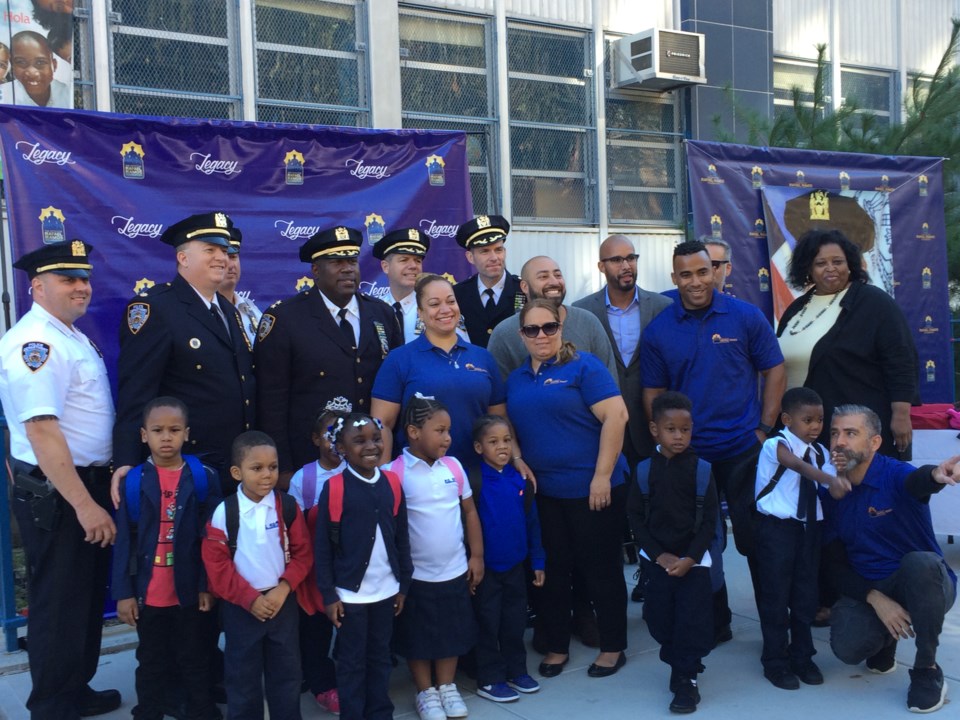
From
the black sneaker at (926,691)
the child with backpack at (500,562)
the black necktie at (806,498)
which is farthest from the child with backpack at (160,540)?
→ the black sneaker at (926,691)

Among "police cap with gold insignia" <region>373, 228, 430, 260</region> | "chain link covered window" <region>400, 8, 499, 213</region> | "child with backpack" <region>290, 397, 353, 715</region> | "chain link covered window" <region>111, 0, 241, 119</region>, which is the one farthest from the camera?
"chain link covered window" <region>400, 8, 499, 213</region>

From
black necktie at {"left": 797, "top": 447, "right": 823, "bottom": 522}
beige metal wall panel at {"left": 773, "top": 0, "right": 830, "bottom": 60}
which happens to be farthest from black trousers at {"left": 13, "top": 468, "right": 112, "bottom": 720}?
beige metal wall panel at {"left": 773, "top": 0, "right": 830, "bottom": 60}

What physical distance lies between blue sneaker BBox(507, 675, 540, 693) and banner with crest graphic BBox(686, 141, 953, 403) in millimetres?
4255

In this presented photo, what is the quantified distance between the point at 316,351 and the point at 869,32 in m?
11.9

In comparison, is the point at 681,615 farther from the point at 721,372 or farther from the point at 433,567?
the point at 721,372

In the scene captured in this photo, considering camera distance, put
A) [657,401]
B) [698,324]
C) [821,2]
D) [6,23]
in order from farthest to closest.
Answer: [821,2] → [6,23] → [698,324] → [657,401]

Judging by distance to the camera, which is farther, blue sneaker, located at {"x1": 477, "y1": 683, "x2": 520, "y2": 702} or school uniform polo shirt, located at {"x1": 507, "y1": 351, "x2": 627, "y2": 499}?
school uniform polo shirt, located at {"x1": 507, "y1": 351, "x2": 627, "y2": 499}

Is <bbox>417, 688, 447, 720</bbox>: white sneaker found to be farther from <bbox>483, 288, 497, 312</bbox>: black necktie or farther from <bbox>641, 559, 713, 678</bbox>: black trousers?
<bbox>483, 288, 497, 312</bbox>: black necktie

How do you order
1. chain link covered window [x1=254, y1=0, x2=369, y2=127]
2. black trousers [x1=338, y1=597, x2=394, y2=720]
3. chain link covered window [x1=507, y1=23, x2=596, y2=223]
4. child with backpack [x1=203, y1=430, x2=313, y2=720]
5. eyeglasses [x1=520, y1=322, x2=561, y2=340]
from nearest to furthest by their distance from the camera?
child with backpack [x1=203, y1=430, x2=313, y2=720], black trousers [x1=338, y1=597, x2=394, y2=720], eyeglasses [x1=520, y1=322, x2=561, y2=340], chain link covered window [x1=254, y1=0, x2=369, y2=127], chain link covered window [x1=507, y1=23, x2=596, y2=223]

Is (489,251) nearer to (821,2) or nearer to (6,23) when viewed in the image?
(6,23)

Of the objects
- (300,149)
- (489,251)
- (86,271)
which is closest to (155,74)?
Answer: (300,149)

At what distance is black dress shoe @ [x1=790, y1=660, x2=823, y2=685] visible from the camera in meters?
4.24

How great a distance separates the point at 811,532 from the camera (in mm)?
4324

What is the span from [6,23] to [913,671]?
7789 millimetres
